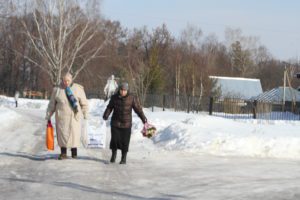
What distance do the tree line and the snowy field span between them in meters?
29.0

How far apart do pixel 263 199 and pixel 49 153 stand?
6313 millimetres

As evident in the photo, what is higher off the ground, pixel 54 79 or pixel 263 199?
pixel 54 79

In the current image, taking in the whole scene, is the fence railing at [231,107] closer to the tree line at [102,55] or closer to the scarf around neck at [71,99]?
the tree line at [102,55]

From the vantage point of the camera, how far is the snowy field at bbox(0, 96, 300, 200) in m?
8.80

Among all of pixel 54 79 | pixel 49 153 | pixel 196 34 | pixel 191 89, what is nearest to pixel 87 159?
pixel 49 153

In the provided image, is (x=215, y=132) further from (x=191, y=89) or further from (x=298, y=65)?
(x=298, y=65)

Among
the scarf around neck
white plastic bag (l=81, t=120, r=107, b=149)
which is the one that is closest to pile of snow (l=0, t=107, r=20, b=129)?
white plastic bag (l=81, t=120, r=107, b=149)

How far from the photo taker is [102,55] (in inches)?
2847

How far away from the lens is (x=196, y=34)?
94.0 m

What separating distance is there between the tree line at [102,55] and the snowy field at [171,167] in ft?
95.3

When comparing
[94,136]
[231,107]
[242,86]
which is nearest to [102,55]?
[242,86]

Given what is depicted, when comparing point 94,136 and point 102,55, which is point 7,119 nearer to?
point 94,136

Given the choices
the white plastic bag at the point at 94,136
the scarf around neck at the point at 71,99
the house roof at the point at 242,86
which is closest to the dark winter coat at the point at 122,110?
the scarf around neck at the point at 71,99

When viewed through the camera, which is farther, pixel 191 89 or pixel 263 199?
pixel 191 89
